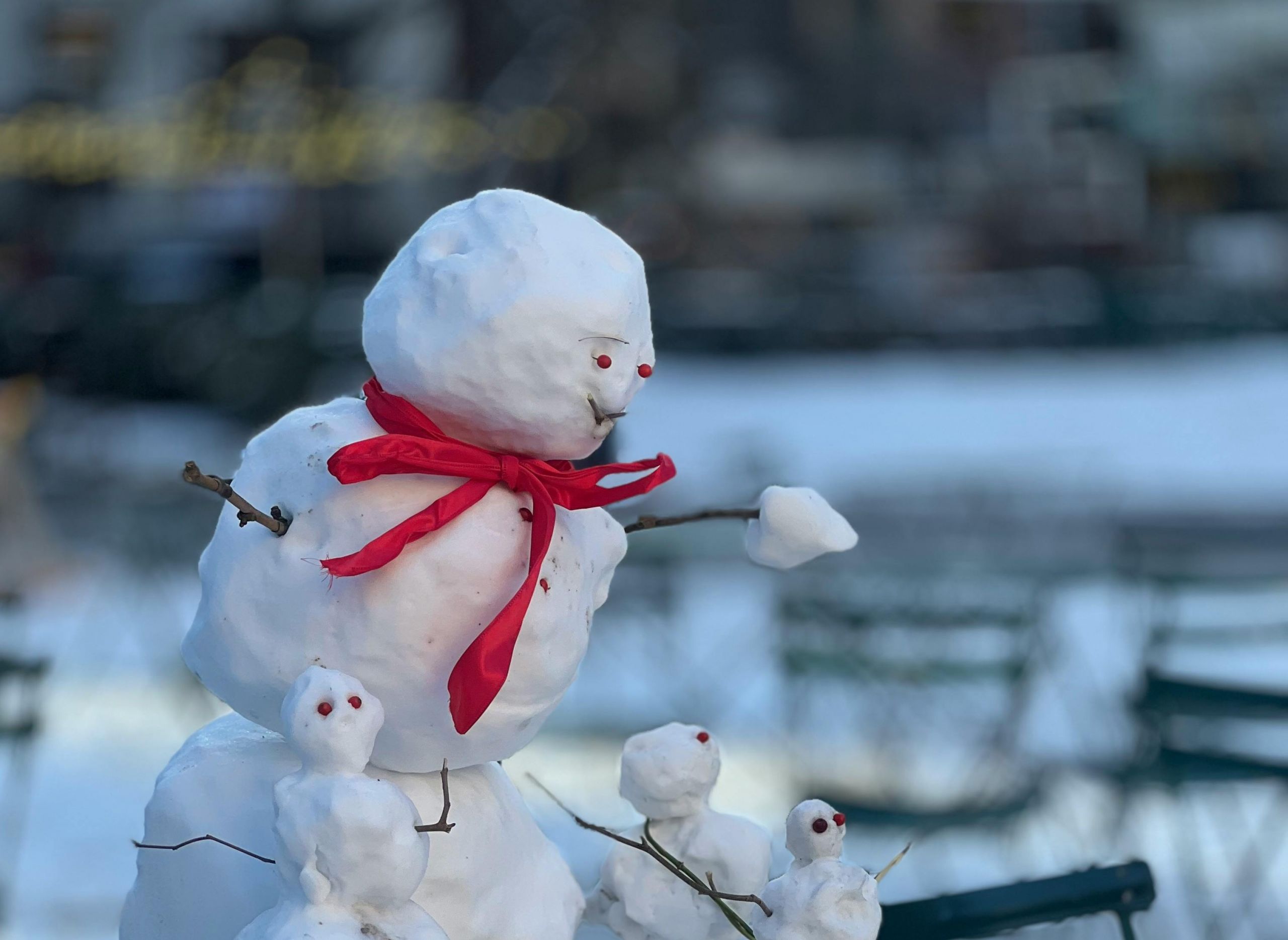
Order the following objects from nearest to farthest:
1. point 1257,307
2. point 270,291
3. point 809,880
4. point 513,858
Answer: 1. point 809,880
2. point 513,858
3. point 270,291
4. point 1257,307

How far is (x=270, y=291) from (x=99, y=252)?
6.07 feet

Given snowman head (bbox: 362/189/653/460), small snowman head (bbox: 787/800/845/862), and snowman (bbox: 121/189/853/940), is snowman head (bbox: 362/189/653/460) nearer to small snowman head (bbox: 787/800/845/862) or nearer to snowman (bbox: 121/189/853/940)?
snowman (bbox: 121/189/853/940)

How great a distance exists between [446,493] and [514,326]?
162mm

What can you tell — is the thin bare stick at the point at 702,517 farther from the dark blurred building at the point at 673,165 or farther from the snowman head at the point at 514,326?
the dark blurred building at the point at 673,165

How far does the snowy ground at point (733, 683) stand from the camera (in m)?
3.27

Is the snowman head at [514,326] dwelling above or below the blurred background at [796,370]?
above

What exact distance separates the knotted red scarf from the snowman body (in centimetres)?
1

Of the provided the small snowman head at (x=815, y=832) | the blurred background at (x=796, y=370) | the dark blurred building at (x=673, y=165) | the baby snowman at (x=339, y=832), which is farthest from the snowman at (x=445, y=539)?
the dark blurred building at (x=673, y=165)

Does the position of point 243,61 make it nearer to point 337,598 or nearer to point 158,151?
point 158,151

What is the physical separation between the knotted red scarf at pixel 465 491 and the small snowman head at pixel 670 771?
27 centimetres

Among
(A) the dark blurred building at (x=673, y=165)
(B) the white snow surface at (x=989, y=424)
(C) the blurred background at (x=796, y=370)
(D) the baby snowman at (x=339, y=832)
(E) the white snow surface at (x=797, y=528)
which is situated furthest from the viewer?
(A) the dark blurred building at (x=673, y=165)

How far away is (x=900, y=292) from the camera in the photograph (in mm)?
14406

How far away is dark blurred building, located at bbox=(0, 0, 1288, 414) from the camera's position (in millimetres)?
11844

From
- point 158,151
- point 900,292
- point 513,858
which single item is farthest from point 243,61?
point 513,858
